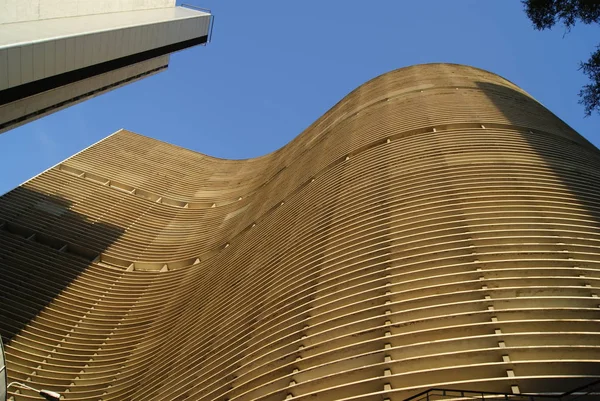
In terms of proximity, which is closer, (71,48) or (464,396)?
(464,396)

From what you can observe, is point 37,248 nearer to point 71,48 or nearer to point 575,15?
point 71,48

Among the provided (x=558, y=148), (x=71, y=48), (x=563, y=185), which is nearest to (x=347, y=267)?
(x=563, y=185)

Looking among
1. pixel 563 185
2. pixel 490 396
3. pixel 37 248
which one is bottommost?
pixel 490 396

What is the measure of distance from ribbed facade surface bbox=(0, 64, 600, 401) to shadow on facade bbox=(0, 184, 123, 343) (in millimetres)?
59

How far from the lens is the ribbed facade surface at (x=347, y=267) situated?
5844 mm

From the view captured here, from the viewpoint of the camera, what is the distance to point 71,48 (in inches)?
458

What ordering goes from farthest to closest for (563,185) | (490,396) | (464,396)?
(563,185) < (464,396) < (490,396)

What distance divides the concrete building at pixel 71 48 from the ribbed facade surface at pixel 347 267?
4231 millimetres

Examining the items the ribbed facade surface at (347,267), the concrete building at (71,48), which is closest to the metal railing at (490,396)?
the ribbed facade surface at (347,267)

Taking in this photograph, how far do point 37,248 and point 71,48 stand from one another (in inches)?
227

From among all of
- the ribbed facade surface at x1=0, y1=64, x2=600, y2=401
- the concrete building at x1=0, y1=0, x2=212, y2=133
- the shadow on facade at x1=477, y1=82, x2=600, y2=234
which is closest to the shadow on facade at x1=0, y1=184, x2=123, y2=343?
the ribbed facade surface at x1=0, y1=64, x2=600, y2=401

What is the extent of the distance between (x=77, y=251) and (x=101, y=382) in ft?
18.4

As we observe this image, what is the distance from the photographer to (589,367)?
5.02 metres

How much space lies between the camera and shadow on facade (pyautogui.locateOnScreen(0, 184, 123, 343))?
475 inches
